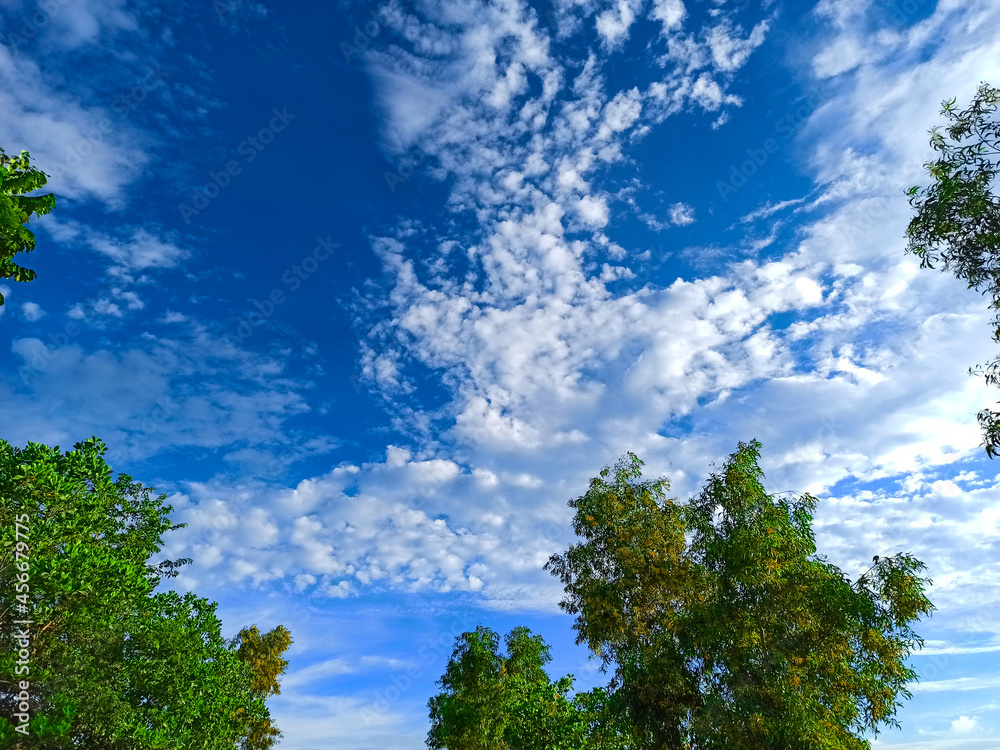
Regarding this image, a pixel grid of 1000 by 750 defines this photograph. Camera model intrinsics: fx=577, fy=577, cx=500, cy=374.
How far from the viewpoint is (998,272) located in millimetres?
11883

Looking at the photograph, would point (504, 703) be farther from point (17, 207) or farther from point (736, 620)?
point (17, 207)

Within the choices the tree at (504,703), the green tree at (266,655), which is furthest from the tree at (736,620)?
the green tree at (266,655)

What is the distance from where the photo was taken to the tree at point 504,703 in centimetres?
3114

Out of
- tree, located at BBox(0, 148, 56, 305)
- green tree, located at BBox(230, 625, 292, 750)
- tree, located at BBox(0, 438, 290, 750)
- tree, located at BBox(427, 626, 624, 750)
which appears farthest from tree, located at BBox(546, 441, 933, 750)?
green tree, located at BBox(230, 625, 292, 750)

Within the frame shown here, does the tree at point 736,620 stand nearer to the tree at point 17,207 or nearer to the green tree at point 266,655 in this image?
the tree at point 17,207

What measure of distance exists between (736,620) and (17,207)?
21904 millimetres

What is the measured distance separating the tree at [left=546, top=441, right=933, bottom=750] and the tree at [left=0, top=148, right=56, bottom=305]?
21117 millimetres

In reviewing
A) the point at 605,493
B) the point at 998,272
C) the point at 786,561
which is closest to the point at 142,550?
the point at 605,493

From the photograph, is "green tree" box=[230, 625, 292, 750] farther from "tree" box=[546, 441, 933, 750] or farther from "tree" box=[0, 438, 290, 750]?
"tree" box=[546, 441, 933, 750]

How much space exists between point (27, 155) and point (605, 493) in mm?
22621

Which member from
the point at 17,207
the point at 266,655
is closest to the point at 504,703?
the point at 266,655

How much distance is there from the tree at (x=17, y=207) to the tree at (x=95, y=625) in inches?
240

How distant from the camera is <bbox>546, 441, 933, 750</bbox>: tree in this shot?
1711 centimetres

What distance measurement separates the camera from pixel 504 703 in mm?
38125
